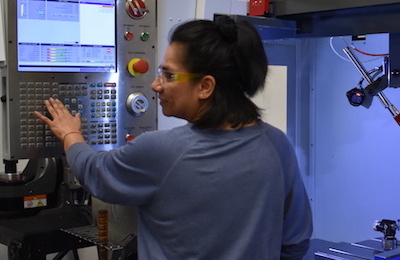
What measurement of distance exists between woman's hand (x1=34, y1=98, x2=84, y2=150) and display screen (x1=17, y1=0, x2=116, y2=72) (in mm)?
94

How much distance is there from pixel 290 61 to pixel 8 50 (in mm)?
1655

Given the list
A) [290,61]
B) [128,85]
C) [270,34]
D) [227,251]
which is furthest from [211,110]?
[290,61]

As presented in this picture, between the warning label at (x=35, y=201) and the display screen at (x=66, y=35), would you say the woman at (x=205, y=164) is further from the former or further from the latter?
the warning label at (x=35, y=201)

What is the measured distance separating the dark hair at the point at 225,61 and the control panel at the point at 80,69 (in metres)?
0.41

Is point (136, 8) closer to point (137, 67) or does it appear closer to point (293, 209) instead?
point (137, 67)

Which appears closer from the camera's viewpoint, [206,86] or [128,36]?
[206,86]

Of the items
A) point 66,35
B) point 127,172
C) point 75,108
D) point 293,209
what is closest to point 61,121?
point 75,108

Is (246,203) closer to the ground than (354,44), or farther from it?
closer to the ground

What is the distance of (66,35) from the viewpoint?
1.46 metres

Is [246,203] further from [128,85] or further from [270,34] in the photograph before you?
[270,34]

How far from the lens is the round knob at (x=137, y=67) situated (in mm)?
1567

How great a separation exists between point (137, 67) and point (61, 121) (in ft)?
0.93

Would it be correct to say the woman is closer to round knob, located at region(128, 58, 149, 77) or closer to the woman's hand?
the woman's hand

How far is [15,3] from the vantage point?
1392 millimetres
